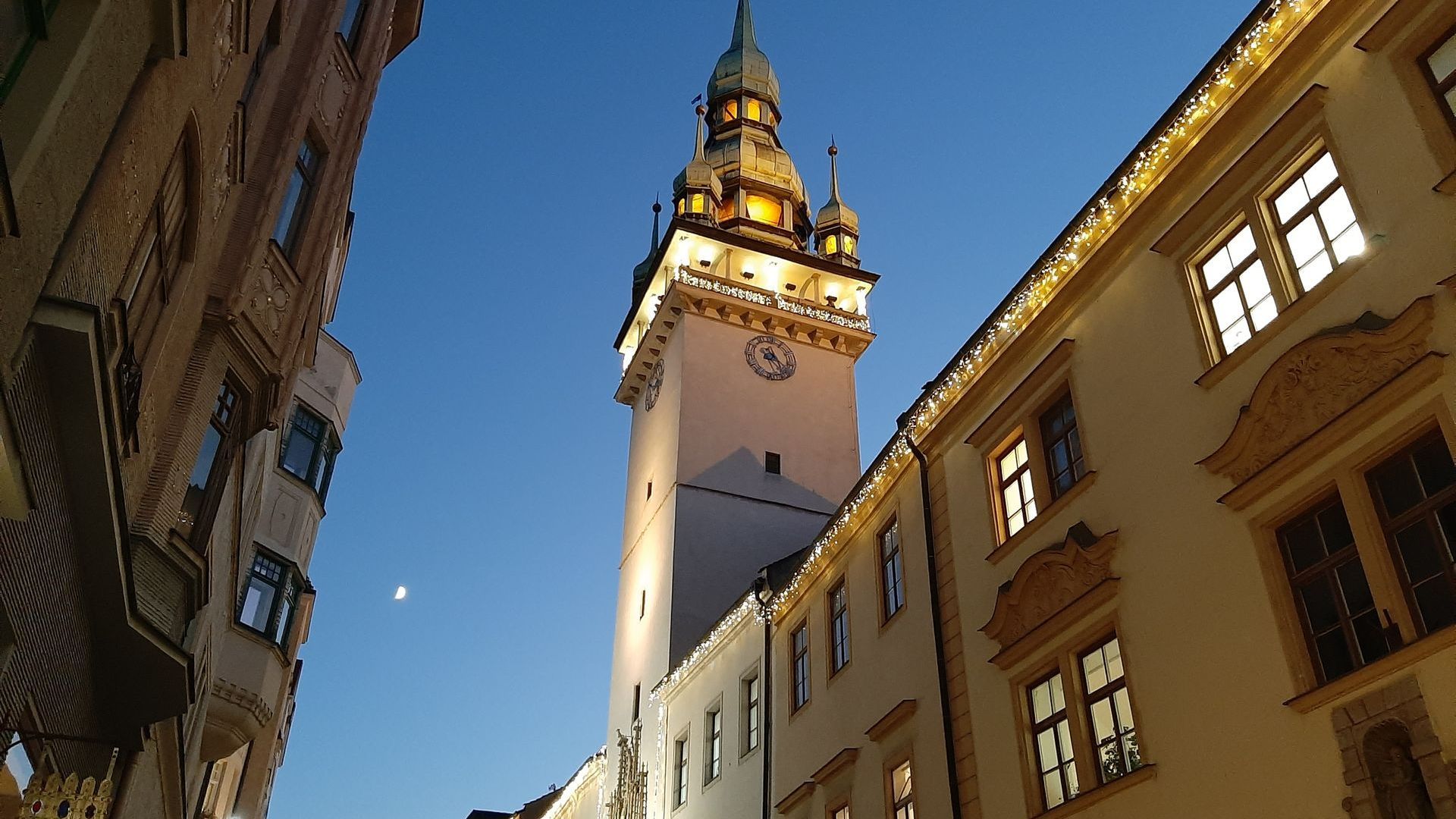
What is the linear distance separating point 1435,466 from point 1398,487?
382 mm

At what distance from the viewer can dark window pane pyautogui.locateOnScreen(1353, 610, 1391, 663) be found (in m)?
8.92

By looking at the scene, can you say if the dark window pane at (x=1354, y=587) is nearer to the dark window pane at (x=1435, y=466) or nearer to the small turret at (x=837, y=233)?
the dark window pane at (x=1435, y=466)

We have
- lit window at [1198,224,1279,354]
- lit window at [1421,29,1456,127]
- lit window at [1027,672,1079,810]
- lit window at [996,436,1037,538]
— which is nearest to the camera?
lit window at [1421,29,1456,127]

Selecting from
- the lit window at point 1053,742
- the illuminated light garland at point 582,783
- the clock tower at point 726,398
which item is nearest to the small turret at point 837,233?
the clock tower at point 726,398

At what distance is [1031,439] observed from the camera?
A: 14.6 metres

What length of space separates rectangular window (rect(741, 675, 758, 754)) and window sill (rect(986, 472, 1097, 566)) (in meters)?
9.96

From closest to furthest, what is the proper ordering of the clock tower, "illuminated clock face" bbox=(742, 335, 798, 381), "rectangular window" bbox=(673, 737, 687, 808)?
"rectangular window" bbox=(673, 737, 687, 808) < the clock tower < "illuminated clock face" bbox=(742, 335, 798, 381)

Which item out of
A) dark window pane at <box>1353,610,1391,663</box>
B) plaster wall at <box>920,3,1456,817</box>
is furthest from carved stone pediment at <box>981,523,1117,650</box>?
dark window pane at <box>1353,610,1391,663</box>

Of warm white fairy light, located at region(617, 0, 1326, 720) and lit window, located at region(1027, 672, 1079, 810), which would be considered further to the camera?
lit window, located at region(1027, 672, 1079, 810)

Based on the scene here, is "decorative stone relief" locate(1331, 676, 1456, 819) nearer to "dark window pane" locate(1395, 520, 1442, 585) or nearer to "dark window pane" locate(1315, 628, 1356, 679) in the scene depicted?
"dark window pane" locate(1315, 628, 1356, 679)

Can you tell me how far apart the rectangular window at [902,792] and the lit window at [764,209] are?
120 ft

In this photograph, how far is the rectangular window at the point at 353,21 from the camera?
52.4ft

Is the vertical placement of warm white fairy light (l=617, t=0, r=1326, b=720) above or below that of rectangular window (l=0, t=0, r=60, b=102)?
above

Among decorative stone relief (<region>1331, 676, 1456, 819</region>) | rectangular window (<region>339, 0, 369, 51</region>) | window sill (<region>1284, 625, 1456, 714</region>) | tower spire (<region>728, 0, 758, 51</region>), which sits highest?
tower spire (<region>728, 0, 758, 51</region>)
